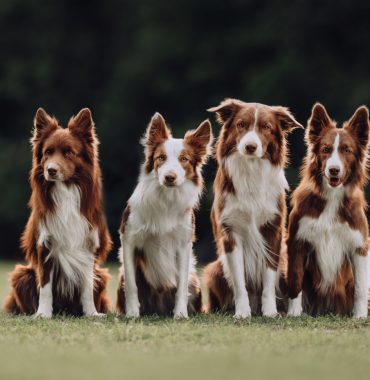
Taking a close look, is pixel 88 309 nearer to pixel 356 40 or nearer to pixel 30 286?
pixel 30 286

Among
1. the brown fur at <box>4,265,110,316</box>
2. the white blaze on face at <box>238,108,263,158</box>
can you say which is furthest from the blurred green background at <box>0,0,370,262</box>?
the white blaze on face at <box>238,108,263,158</box>

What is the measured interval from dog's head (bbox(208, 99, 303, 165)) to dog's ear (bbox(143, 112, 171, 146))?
43cm

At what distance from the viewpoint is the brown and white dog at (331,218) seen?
7000 millimetres

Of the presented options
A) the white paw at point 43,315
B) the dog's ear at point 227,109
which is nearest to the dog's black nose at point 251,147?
the dog's ear at point 227,109

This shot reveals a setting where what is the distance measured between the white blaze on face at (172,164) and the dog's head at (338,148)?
1109mm

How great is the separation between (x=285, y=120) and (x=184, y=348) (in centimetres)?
239

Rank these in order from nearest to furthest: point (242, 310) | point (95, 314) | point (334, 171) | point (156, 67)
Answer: point (334, 171)
point (242, 310)
point (95, 314)
point (156, 67)

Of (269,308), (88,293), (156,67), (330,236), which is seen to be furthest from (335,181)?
(156,67)

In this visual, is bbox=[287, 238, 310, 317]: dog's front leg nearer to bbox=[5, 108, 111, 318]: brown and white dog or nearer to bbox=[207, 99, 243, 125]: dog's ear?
bbox=[207, 99, 243, 125]: dog's ear

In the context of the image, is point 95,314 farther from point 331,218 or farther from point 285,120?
point 285,120

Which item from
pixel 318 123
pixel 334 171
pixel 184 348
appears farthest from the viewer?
pixel 318 123

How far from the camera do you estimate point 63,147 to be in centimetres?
712

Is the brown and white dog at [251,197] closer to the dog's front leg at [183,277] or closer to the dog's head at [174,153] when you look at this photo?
the dog's head at [174,153]

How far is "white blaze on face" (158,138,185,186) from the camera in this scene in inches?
273
